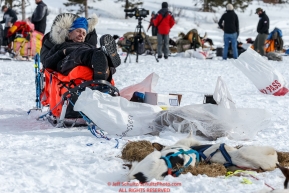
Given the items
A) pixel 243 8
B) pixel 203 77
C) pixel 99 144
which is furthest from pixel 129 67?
pixel 243 8

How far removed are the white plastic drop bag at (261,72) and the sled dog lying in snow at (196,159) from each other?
10.3 ft

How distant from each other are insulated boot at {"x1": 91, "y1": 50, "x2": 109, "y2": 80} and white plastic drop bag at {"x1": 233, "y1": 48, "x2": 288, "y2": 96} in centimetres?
220

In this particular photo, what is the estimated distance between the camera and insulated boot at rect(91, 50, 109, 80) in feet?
13.4

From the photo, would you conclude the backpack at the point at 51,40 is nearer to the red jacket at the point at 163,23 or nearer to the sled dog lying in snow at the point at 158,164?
the sled dog lying in snow at the point at 158,164

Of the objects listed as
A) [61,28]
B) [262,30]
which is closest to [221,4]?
[262,30]

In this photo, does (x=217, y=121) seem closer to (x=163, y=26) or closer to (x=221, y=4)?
(x=163, y=26)

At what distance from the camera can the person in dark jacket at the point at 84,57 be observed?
4.08 m

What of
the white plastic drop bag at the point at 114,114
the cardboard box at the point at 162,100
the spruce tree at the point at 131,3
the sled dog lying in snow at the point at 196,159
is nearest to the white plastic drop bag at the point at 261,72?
the cardboard box at the point at 162,100

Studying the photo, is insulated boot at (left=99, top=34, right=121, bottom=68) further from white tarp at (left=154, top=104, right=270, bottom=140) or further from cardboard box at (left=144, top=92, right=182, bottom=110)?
white tarp at (left=154, top=104, right=270, bottom=140)

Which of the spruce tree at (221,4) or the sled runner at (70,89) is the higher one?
the spruce tree at (221,4)

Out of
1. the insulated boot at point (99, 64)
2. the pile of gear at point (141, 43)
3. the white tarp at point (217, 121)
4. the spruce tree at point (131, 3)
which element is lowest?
the pile of gear at point (141, 43)

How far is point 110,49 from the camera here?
4.15 metres

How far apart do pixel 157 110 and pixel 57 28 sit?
4.46 ft

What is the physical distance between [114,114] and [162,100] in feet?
1.99
